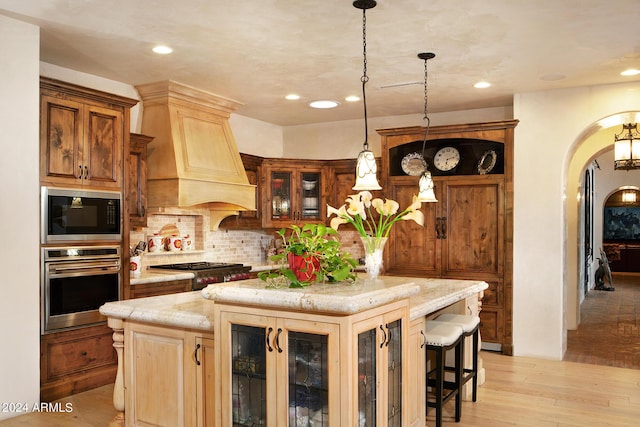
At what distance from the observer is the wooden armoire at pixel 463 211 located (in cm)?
623

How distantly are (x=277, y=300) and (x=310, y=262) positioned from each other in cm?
31

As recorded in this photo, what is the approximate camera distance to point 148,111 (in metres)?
5.90

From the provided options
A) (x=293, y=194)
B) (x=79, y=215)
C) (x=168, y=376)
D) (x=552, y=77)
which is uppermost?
(x=552, y=77)

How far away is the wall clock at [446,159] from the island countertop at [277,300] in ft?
9.65

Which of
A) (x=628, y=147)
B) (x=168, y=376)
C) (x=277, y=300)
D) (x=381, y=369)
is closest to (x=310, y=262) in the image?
(x=277, y=300)

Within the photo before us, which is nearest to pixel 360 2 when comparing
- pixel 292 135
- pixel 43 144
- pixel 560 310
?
pixel 43 144

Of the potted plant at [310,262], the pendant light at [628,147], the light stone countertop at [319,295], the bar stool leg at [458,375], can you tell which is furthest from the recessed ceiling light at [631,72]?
the potted plant at [310,262]

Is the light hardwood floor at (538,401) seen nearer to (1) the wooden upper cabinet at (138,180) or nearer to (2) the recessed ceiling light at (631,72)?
(1) the wooden upper cabinet at (138,180)

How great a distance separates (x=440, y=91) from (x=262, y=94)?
6.38 ft

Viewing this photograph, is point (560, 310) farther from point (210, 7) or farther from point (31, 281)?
point (31, 281)

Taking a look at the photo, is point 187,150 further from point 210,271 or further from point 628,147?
point 628,147

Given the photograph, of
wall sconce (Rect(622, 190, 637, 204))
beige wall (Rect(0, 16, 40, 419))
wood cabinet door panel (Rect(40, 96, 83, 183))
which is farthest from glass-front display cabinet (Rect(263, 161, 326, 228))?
wall sconce (Rect(622, 190, 637, 204))

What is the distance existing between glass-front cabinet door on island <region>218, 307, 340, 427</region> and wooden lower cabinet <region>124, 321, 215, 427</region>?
0.99 ft

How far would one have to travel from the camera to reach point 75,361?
4.64m
